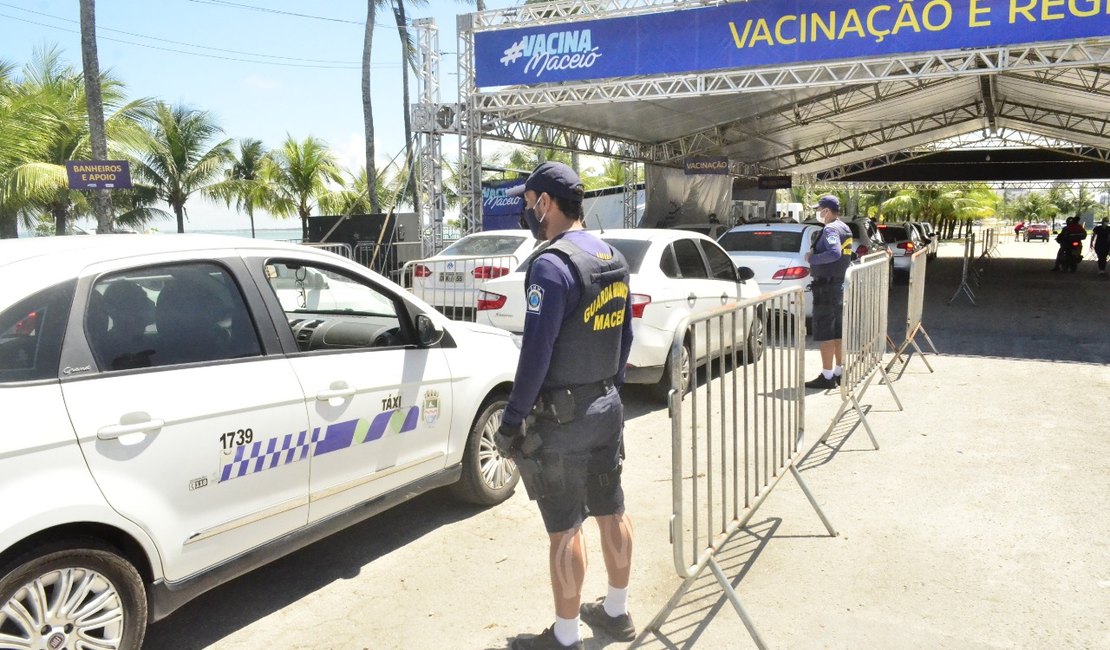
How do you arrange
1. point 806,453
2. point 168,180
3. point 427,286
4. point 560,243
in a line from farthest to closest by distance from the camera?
1. point 168,180
2. point 427,286
3. point 806,453
4. point 560,243

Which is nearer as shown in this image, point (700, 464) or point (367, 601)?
point (367, 601)

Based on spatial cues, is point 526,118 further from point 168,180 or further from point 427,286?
point 168,180

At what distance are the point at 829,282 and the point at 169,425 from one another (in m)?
6.30

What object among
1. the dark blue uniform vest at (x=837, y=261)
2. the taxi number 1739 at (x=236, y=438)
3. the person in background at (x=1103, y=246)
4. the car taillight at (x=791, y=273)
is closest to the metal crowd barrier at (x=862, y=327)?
the dark blue uniform vest at (x=837, y=261)

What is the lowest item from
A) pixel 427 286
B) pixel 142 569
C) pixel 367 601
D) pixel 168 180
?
pixel 367 601

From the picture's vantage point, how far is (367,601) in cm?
367

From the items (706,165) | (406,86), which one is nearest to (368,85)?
(406,86)

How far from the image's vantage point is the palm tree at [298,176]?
1226 inches

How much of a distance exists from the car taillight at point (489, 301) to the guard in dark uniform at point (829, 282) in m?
3.07

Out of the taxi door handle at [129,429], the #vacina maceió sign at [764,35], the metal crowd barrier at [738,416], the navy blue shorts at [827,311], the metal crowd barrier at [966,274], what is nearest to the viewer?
the taxi door handle at [129,429]

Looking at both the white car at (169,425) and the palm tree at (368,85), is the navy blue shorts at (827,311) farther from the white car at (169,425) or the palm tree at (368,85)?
the palm tree at (368,85)

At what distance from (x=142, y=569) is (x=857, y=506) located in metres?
3.85

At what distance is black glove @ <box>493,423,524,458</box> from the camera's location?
9.39 ft

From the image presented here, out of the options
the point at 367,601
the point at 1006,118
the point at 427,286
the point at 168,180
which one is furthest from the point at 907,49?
the point at 168,180
